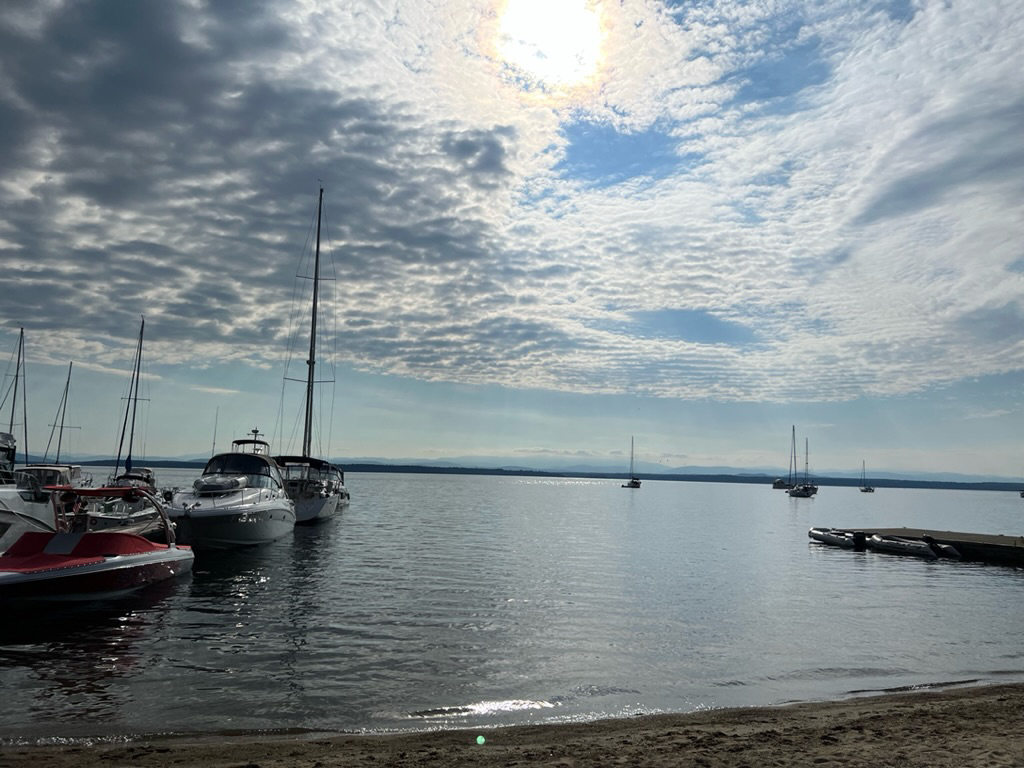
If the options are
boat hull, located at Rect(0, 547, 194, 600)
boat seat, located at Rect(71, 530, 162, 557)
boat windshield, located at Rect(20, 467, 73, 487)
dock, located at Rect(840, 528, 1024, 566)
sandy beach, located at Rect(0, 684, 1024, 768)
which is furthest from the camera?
dock, located at Rect(840, 528, 1024, 566)

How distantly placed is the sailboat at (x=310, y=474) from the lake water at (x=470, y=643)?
47.6ft

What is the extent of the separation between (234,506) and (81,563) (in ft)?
44.7

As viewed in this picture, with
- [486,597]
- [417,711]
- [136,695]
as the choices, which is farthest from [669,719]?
[486,597]

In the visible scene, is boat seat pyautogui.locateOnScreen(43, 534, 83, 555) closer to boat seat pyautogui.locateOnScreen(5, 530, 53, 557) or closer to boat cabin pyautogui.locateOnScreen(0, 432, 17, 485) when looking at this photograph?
boat seat pyautogui.locateOnScreen(5, 530, 53, 557)

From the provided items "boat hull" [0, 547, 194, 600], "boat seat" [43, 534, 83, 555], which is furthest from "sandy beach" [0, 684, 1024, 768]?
"boat seat" [43, 534, 83, 555]

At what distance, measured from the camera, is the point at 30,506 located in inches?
1070

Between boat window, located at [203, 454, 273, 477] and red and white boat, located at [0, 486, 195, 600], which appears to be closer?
red and white boat, located at [0, 486, 195, 600]

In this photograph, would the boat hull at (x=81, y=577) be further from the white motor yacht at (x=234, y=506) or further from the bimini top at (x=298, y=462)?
the bimini top at (x=298, y=462)

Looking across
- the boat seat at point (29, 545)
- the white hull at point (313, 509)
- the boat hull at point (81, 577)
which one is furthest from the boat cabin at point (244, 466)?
the boat seat at point (29, 545)

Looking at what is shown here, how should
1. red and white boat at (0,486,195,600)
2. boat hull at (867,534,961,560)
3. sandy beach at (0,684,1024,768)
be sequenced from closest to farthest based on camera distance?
1. sandy beach at (0,684,1024,768)
2. red and white boat at (0,486,195,600)
3. boat hull at (867,534,961,560)

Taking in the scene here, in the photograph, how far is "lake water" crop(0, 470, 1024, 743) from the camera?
1220cm

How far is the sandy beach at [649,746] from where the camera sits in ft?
29.5

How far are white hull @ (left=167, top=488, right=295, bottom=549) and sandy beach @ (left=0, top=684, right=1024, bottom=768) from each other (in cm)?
2272

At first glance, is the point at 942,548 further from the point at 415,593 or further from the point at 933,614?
the point at 415,593
